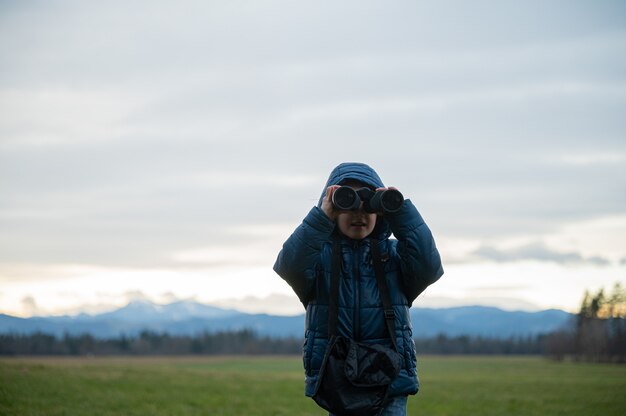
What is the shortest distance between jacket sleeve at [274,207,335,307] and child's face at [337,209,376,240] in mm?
136

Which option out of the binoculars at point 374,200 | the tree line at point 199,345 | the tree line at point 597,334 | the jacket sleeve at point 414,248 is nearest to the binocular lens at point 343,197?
the binoculars at point 374,200

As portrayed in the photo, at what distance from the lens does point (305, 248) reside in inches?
174

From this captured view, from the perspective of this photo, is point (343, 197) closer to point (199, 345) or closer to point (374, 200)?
point (374, 200)

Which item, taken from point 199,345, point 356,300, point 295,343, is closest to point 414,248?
point 356,300

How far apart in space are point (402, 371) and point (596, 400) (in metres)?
23.8

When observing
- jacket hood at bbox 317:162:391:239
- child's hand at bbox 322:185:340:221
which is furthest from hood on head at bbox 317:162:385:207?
child's hand at bbox 322:185:340:221

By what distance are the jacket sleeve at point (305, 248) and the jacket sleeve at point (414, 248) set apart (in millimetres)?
399

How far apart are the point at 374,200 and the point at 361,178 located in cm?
30

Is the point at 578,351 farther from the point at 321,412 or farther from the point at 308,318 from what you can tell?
the point at 308,318

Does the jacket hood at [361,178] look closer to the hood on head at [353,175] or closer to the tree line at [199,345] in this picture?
the hood on head at [353,175]

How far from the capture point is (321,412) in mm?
16984

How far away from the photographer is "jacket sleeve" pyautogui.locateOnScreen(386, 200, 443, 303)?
444 cm

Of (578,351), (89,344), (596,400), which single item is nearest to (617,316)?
(578,351)

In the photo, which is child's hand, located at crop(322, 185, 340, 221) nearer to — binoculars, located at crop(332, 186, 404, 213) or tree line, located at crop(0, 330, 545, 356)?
binoculars, located at crop(332, 186, 404, 213)
